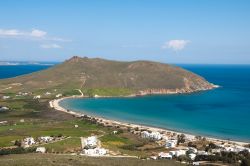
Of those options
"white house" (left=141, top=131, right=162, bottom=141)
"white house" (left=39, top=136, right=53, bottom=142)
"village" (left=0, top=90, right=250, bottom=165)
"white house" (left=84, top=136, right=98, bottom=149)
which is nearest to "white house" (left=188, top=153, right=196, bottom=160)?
"village" (left=0, top=90, right=250, bottom=165)

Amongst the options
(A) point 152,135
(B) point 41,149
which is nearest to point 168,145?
(A) point 152,135

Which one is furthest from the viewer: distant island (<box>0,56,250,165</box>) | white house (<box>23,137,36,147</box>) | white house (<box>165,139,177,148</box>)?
white house (<box>165,139,177,148</box>)

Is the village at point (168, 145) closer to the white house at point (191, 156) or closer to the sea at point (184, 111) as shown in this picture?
the white house at point (191, 156)

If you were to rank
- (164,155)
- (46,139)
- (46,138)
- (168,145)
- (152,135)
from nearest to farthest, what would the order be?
(164,155) < (168,145) < (46,139) < (46,138) < (152,135)

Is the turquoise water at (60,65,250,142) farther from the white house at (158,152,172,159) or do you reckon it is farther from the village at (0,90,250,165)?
the white house at (158,152,172,159)

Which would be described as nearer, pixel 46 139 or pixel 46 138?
pixel 46 139

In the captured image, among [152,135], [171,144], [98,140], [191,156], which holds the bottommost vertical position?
[98,140]

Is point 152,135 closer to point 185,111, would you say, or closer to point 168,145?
point 168,145

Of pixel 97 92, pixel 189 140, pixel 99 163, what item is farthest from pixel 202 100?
pixel 99 163
